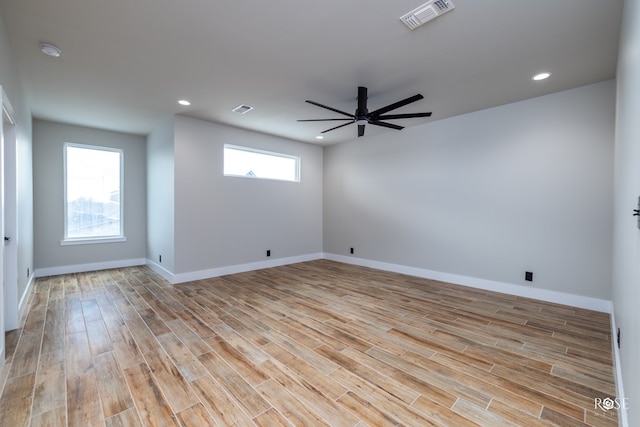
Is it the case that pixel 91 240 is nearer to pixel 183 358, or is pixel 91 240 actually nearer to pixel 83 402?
pixel 183 358

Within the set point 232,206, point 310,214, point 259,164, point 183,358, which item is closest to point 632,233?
point 183,358

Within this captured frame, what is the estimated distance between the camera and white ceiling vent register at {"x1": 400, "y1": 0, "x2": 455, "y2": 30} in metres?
1.97

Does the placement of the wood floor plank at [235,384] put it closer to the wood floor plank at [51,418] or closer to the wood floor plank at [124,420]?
the wood floor plank at [124,420]

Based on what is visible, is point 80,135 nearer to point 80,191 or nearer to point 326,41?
point 80,191

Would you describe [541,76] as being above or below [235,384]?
above

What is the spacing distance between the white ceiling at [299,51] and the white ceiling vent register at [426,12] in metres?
0.06

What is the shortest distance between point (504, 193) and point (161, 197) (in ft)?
18.1

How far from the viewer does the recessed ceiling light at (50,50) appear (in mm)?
2477

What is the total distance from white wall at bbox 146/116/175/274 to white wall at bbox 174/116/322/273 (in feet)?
0.61

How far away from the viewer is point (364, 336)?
2654 mm

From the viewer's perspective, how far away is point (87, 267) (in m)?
5.15

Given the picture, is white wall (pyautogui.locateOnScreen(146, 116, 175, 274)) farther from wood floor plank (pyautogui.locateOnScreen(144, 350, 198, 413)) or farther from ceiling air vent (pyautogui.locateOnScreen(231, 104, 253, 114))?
wood floor plank (pyautogui.locateOnScreen(144, 350, 198, 413))

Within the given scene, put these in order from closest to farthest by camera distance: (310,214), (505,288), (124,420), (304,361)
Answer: (124,420), (304,361), (505,288), (310,214)

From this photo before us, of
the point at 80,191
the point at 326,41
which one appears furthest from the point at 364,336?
the point at 80,191
